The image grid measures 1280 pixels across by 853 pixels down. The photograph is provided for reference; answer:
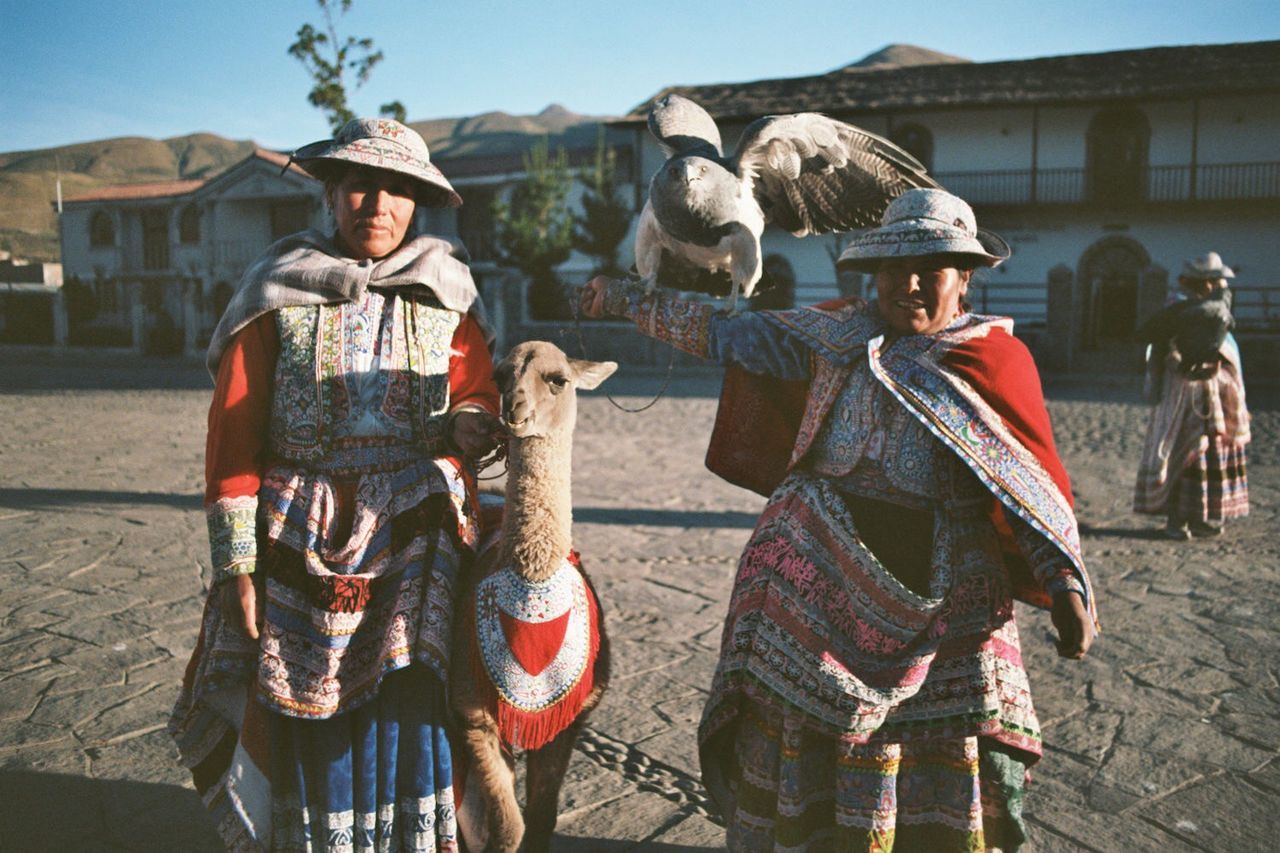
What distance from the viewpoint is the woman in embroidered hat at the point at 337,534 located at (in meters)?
2.40

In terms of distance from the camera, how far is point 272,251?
2.62 m

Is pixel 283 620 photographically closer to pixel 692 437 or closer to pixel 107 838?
pixel 107 838

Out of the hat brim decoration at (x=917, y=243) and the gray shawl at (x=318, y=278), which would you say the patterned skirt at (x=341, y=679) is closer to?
the gray shawl at (x=318, y=278)

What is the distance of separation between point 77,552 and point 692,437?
280 inches

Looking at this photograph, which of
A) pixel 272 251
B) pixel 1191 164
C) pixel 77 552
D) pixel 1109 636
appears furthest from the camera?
pixel 1191 164

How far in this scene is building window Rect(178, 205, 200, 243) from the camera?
1298 inches

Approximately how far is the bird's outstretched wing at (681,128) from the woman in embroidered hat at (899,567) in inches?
33.8

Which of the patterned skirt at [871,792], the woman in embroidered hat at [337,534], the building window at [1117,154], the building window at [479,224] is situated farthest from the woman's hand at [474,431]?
the building window at [479,224]

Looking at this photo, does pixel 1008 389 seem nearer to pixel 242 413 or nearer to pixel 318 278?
pixel 318 278

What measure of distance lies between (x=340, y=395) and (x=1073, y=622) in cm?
200

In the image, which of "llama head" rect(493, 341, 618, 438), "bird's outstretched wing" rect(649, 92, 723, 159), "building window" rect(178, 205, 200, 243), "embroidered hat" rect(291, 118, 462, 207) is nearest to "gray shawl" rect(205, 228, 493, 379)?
"embroidered hat" rect(291, 118, 462, 207)

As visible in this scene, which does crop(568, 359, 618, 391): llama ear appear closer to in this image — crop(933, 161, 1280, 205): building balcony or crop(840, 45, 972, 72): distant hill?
crop(933, 161, 1280, 205): building balcony

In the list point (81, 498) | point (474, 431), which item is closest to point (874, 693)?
point (474, 431)

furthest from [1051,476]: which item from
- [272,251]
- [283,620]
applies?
[272,251]
